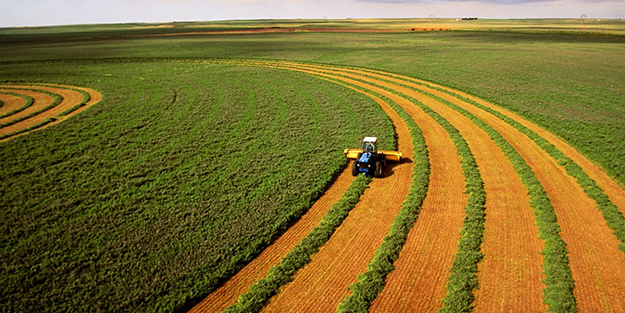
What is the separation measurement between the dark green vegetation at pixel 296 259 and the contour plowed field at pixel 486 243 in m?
0.28

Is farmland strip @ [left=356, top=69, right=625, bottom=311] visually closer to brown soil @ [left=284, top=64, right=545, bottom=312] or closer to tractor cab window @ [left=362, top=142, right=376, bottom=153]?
brown soil @ [left=284, top=64, right=545, bottom=312]

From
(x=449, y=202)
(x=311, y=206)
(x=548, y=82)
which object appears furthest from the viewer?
(x=548, y=82)

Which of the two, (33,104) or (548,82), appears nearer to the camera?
(33,104)

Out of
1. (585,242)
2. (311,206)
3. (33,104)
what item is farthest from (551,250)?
(33,104)

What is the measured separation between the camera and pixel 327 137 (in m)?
26.1

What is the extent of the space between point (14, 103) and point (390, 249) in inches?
1759

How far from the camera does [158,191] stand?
59.2 ft

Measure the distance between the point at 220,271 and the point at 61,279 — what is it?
5594mm

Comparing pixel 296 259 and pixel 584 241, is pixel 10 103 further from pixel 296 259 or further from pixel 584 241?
pixel 584 241

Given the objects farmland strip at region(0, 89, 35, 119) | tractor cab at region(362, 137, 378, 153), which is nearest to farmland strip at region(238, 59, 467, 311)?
tractor cab at region(362, 137, 378, 153)

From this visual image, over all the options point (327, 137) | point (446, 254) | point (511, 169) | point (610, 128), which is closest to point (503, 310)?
point (446, 254)

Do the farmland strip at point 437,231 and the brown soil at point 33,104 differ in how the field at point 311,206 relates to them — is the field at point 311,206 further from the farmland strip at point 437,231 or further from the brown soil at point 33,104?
the brown soil at point 33,104

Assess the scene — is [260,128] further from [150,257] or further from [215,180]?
[150,257]

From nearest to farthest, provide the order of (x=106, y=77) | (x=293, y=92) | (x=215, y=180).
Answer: (x=215, y=180)
(x=293, y=92)
(x=106, y=77)
